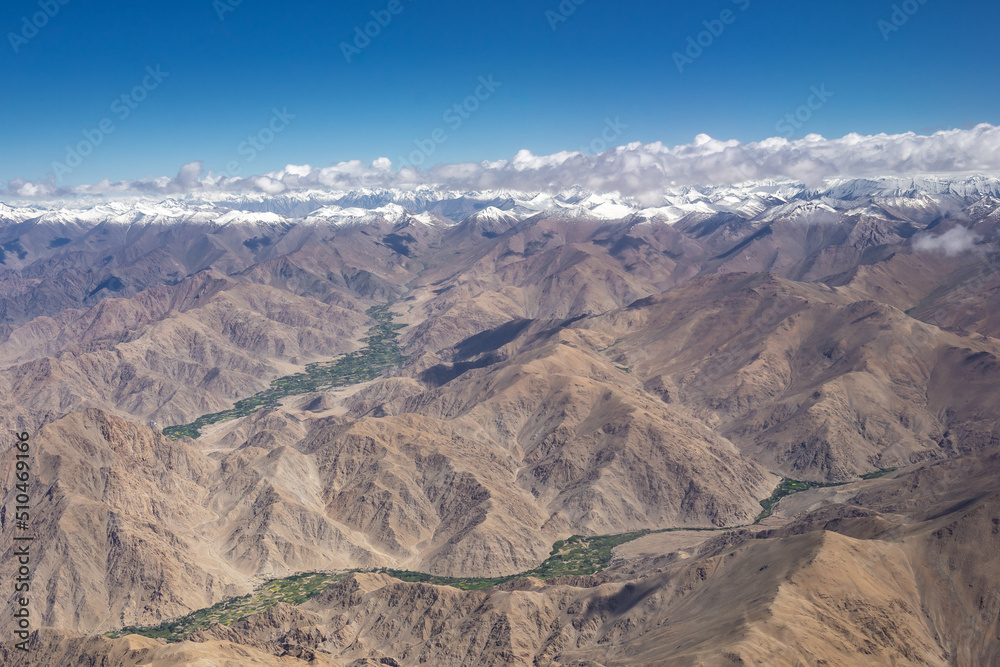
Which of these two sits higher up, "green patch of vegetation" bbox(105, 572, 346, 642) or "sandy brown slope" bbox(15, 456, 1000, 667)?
"sandy brown slope" bbox(15, 456, 1000, 667)

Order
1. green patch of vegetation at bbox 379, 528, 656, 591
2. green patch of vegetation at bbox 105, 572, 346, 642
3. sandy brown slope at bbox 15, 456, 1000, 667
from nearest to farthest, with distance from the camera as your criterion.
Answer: sandy brown slope at bbox 15, 456, 1000, 667 < green patch of vegetation at bbox 105, 572, 346, 642 < green patch of vegetation at bbox 379, 528, 656, 591

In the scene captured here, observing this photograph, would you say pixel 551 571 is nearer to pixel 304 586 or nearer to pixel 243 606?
pixel 304 586

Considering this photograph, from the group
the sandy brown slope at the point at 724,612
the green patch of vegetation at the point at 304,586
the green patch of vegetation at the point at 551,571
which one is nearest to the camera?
the sandy brown slope at the point at 724,612

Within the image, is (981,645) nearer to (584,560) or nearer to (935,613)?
→ (935,613)

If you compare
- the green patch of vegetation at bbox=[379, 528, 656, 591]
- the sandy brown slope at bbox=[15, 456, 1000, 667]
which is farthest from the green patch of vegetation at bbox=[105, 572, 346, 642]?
the green patch of vegetation at bbox=[379, 528, 656, 591]

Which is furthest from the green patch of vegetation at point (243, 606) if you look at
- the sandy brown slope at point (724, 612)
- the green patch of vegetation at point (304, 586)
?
the sandy brown slope at point (724, 612)

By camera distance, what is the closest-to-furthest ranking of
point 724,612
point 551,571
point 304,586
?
1. point 724,612
2. point 304,586
3. point 551,571

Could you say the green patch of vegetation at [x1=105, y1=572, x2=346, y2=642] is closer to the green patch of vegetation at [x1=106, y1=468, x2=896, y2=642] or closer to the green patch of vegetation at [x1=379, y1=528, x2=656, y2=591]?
the green patch of vegetation at [x1=106, y1=468, x2=896, y2=642]

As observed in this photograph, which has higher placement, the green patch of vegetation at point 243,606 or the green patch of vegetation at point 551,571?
the green patch of vegetation at point 551,571

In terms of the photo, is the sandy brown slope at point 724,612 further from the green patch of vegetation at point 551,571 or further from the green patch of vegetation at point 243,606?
the green patch of vegetation at point 551,571

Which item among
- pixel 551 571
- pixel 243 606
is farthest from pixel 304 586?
pixel 551 571
